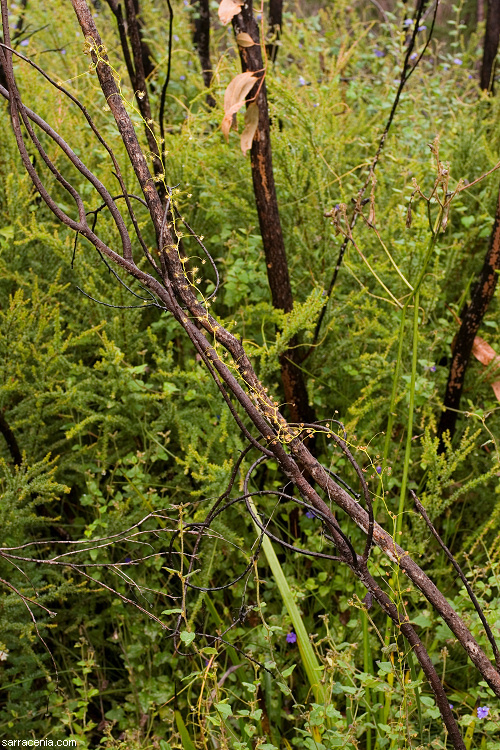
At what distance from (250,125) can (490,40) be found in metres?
2.42

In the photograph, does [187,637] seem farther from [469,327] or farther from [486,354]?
[486,354]

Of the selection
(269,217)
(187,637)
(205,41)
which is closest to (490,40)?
(205,41)

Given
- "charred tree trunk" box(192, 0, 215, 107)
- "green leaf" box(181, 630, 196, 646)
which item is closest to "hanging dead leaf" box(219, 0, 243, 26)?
"green leaf" box(181, 630, 196, 646)

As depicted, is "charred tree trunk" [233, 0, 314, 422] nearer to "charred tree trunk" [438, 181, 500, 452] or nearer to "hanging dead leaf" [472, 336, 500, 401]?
"charred tree trunk" [438, 181, 500, 452]

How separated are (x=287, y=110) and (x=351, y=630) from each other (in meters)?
2.04

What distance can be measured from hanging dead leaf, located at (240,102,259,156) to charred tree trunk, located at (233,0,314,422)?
23cm

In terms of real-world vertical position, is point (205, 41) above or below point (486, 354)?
above

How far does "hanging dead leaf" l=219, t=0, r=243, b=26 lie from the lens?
1.15m

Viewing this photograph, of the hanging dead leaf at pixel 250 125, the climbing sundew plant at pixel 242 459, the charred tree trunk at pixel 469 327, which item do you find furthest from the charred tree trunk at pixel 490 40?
the hanging dead leaf at pixel 250 125

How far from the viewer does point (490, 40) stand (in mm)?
3102

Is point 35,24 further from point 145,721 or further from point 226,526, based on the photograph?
point 145,721

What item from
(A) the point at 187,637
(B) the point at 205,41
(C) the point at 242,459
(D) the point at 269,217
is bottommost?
(A) the point at 187,637

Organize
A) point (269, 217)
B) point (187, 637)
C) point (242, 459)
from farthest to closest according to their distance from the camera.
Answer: point (269, 217), point (242, 459), point (187, 637)

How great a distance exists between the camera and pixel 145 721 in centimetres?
163
